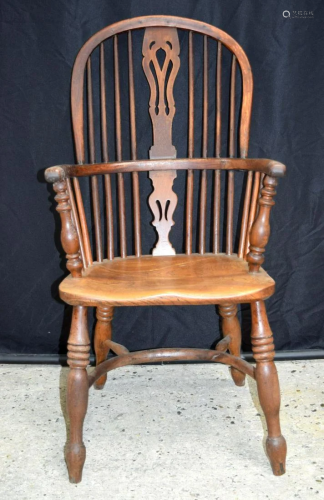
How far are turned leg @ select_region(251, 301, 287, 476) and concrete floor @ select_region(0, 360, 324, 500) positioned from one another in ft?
0.25

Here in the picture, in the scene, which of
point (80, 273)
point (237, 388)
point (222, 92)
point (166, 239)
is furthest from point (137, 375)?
point (222, 92)

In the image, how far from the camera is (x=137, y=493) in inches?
54.6

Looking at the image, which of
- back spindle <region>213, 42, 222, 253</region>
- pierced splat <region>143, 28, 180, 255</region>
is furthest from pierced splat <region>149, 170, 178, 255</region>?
back spindle <region>213, 42, 222, 253</region>

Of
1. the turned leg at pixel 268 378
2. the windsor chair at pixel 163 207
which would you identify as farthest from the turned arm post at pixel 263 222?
the turned leg at pixel 268 378

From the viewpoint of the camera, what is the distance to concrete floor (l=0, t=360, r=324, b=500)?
4.60 ft

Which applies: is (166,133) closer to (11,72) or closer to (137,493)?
(11,72)

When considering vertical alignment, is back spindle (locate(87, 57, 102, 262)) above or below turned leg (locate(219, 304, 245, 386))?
above

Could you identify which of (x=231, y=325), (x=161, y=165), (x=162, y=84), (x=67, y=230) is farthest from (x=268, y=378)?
(x=162, y=84)

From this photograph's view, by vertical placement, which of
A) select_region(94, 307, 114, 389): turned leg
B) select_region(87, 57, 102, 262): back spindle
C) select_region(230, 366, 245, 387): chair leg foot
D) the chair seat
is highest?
select_region(87, 57, 102, 262): back spindle

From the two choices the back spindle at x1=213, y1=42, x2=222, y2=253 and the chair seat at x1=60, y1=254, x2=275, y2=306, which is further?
A: the back spindle at x1=213, y1=42, x2=222, y2=253

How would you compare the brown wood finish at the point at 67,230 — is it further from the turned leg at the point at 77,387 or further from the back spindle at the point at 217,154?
the back spindle at the point at 217,154

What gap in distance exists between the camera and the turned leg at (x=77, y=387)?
1.38m

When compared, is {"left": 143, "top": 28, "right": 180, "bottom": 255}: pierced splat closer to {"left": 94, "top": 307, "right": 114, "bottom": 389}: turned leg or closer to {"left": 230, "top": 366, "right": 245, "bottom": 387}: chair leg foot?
{"left": 94, "top": 307, "right": 114, "bottom": 389}: turned leg

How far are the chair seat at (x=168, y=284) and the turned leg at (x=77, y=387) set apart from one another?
7cm
